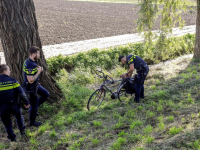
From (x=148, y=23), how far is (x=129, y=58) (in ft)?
17.1

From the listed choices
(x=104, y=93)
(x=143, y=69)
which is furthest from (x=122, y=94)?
(x=143, y=69)

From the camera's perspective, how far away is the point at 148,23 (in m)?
11.6

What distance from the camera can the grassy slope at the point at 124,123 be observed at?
4906 millimetres

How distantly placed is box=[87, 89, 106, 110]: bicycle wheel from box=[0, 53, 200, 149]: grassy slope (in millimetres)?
216

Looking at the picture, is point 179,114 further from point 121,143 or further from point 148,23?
point 148,23

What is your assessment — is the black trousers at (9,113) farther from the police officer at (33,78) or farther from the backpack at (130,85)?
the backpack at (130,85)

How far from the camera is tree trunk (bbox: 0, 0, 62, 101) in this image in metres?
6.24

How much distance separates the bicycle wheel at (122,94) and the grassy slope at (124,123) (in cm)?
22

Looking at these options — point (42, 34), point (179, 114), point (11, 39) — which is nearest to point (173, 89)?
point (179, 114)

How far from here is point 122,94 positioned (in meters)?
7.81

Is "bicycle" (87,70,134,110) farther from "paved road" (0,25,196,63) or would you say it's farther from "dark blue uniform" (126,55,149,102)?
"paved road" (0,25,196,63)

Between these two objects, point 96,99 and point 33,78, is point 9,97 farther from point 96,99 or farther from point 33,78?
point 96,99

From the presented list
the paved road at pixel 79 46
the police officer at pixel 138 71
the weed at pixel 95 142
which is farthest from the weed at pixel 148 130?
the paved road at pixel 79 46

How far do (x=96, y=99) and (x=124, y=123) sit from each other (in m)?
1.56
